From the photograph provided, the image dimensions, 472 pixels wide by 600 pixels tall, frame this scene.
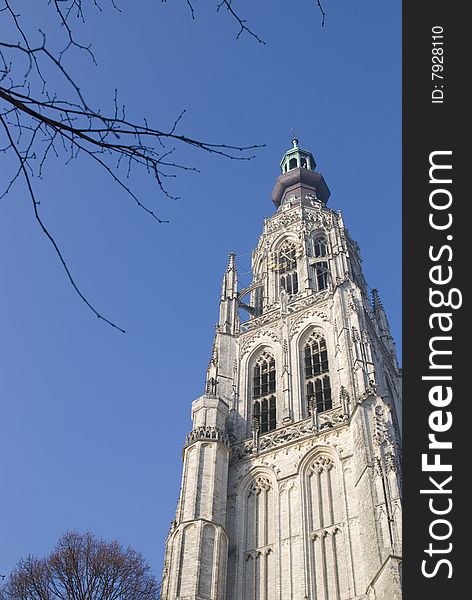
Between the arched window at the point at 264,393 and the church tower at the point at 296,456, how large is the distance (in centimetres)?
7

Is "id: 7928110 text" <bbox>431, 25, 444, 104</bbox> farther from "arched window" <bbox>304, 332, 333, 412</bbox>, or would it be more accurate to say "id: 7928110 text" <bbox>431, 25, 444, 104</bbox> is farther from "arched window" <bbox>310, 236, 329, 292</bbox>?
"arched window" <bbox>310, 236, 329, 292</bbox>

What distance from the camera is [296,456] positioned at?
27297 millimetres

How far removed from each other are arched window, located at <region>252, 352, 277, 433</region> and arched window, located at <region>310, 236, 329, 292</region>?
6.26 meters

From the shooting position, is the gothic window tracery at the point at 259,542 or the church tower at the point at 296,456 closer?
Result: the church tower at the point at 296,456

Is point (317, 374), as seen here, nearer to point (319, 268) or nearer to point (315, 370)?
point (315, 370)

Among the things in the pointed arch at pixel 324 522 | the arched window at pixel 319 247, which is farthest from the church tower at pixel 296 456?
the arched window at pixel 319 247

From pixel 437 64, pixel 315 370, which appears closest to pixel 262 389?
pixel 315 370

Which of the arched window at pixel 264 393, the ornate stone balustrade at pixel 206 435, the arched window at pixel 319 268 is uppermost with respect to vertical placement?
the arched window at pixel 319 268

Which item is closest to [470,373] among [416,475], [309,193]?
[416,475]

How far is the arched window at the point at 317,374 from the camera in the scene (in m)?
30.1

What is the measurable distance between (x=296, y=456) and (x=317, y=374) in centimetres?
547

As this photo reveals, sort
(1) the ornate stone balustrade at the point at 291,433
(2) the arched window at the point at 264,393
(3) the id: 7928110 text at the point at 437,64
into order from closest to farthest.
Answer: (3) the id: 7928110 text at the point at 437,64 → (1) the ornate stone balustrade at the point at 291,433 → (2) the arched window at the point at 264,393

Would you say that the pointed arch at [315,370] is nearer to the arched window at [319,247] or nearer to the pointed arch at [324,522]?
the pointed arch at [324,522]

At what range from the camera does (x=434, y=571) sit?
782 centimetres
